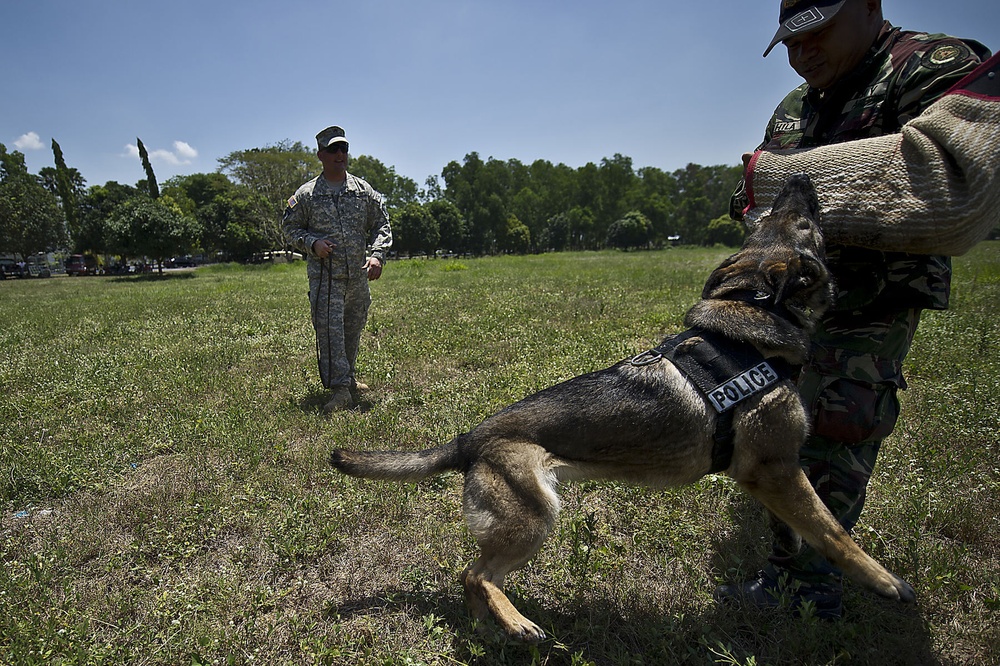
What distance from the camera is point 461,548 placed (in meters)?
3.08

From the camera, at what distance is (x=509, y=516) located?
2312 millimetres

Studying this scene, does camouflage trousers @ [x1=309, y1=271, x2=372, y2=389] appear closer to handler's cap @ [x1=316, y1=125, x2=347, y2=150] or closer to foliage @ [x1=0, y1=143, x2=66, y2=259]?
handler's cap @ [x1=316, y1=125, x2=347, y2=150]

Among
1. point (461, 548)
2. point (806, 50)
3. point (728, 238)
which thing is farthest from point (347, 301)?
point (728, 238)

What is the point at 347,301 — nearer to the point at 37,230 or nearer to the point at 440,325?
the point at 440,325

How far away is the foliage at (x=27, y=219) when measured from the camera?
1467 inches

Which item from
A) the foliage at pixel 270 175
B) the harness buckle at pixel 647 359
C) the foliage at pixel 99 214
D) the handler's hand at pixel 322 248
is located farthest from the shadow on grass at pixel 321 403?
the foliage at pixel 270 175

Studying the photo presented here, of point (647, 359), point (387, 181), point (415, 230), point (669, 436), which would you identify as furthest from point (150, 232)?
point (387, 181)

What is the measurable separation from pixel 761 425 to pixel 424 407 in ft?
12.0

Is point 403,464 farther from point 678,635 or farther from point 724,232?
point 724,232

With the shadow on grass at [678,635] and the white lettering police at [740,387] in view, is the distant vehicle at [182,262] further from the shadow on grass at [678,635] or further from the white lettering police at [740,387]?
the white lettering police at [740,387]

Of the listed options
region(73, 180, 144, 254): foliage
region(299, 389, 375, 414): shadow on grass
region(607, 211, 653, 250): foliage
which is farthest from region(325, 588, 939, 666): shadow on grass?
region(607, 211, 653, 250): foliage

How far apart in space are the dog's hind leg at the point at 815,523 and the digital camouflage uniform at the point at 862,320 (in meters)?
0.33

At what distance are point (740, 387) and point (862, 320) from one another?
2.41ft

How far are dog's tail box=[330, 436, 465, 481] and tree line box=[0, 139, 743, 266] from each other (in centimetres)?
3512
